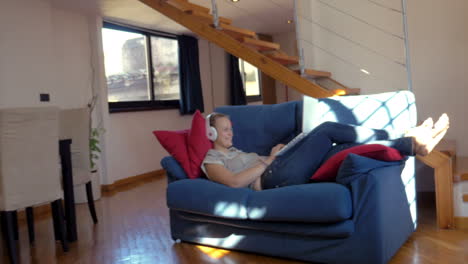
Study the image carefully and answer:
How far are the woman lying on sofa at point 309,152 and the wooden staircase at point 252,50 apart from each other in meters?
1.28

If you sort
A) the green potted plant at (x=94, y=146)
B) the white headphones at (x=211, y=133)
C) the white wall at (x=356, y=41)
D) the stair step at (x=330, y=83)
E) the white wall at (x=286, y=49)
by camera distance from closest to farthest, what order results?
the white headphones at (x=211, y=133) < the white wall at (x=356, y=41) < the stair step at (x=330, y=83) < the green potted plant at (x=94, y=146) < the white wall at (x=286, y=49)

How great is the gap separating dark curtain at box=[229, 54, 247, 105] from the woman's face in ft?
15.9

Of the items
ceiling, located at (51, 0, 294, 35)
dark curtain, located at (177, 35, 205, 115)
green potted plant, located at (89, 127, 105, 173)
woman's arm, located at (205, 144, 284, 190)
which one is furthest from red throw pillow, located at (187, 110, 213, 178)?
dark curtain, located at (177, 35, 205, 115)

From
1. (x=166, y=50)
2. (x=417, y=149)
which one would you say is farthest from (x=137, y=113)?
(x=417, y=149)

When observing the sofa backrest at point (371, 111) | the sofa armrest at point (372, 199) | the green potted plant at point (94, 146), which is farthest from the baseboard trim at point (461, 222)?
the green potted plant at point (94, 146)

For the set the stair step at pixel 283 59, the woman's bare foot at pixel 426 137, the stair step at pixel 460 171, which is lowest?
the stair step at pixel 460 171

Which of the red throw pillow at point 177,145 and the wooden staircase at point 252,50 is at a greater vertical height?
the wooden staircase at point 252,50

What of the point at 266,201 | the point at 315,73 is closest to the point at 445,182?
the point at 266,201

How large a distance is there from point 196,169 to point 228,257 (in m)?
0.63

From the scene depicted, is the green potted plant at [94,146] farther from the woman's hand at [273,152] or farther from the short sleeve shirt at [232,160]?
the woman's hand at [273,152]

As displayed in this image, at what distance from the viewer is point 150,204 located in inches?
179

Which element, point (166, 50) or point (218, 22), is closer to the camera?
point (218, 22)

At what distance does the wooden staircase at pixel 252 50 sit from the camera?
158 inches

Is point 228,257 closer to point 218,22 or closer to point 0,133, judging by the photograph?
point 0,133
